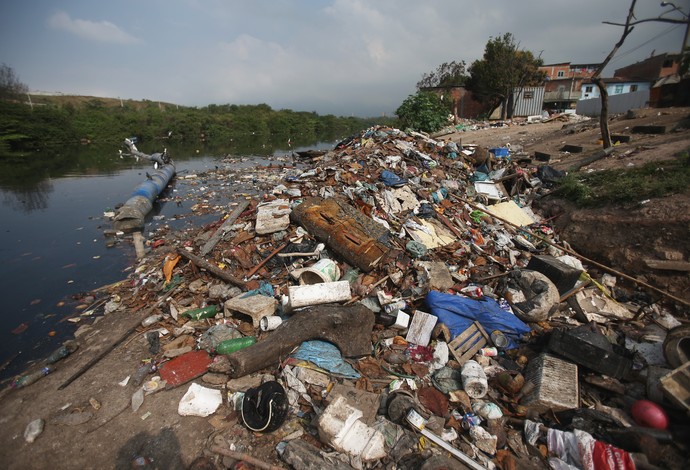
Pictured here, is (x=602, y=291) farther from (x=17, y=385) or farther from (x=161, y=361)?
(x=17, y=385)

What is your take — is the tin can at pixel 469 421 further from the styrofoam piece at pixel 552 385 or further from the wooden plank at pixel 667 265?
the wooden plank at pixel 667 265

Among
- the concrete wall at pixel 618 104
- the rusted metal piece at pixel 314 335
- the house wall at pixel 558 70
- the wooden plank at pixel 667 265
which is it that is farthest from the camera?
the house wall at pixel 558 70

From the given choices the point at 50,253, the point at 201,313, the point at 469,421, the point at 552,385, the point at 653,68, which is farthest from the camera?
the point at 653,68

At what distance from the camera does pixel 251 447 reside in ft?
8.84

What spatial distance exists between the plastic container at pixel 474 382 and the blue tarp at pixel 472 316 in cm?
62

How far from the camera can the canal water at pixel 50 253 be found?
458 cm

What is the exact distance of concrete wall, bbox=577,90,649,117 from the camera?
59.1 feet

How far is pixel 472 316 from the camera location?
12.9ft

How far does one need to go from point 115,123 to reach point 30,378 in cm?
4386

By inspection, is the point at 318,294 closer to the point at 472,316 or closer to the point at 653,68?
the point at 472,316

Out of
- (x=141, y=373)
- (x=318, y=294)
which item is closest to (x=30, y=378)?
(x=141, y=373)

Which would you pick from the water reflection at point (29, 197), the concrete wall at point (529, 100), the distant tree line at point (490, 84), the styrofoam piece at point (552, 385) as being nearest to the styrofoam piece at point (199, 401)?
the styrofoam piece at point (552, 385)

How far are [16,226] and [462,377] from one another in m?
12.6

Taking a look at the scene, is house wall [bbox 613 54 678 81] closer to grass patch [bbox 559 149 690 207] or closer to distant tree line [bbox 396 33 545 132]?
distant tree line [bbox 396 33 545 132]
